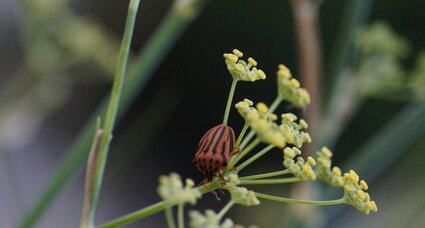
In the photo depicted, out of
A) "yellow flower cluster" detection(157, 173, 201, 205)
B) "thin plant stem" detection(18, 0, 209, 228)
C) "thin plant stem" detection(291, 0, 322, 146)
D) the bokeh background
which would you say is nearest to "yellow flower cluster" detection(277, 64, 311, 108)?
"yellow flower cluster" detection(157, 173, 201, 205)

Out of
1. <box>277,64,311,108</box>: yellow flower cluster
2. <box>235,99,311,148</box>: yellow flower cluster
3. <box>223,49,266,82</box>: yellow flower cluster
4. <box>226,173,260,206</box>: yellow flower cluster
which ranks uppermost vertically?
<box>223,49,266,82</box>: yellow flower cluster

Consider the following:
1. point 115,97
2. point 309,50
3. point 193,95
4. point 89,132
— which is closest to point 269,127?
point 115,97

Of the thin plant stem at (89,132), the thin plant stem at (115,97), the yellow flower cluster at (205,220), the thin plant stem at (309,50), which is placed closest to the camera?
the yellow flower cluster at (205,220)

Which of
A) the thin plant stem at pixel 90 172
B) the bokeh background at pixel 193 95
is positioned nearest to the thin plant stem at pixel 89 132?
the thin plant stem at pixel 90 172

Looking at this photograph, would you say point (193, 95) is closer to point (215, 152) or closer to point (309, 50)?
point (309, 50)

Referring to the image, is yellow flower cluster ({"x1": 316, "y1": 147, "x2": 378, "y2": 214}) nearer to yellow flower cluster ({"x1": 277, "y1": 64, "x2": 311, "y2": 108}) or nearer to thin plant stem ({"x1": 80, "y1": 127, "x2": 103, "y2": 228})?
yellow flower cluster ({"x1": 277, "y1": 64, "x2": 311, "y2": 108})

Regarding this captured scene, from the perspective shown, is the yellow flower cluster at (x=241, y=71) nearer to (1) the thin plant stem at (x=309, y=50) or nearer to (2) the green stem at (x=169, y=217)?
(2) the green stem at (x=169, y=217)

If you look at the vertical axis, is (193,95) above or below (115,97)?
below
